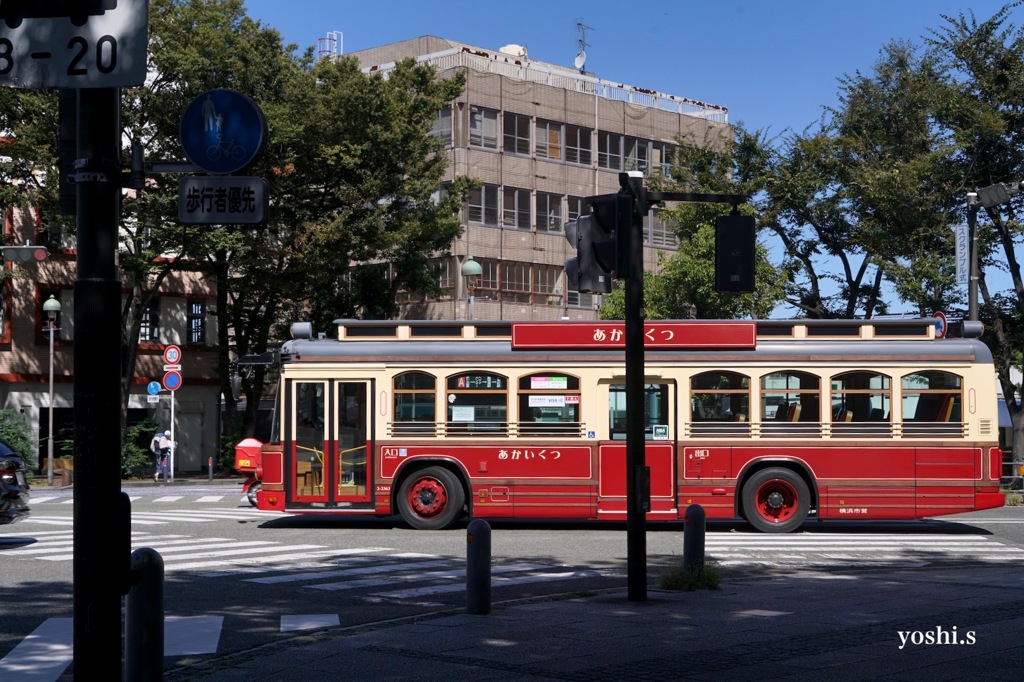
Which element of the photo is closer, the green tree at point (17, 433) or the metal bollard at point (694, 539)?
the metal bollard at point (694, 539)

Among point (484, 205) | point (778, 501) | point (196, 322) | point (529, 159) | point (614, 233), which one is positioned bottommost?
point (778, 501)

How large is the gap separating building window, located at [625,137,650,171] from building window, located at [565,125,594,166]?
2346 mm

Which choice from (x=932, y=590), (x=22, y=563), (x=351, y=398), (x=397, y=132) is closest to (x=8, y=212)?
(x=397, y=132)

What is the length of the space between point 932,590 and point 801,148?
32300mm

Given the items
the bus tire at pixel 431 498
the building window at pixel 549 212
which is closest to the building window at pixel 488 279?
the building window at pixel 549 212

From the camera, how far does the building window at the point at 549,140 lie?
61031 mm

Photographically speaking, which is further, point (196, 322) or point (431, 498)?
point (196, 322)

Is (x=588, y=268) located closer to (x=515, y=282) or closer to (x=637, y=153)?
(x=515, y=282)

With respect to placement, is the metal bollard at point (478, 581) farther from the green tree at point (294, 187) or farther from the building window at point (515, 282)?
the building window at point (515, 282)

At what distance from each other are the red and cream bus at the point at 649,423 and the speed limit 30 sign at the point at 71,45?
15.7 m

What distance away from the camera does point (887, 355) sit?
21719 millimetres

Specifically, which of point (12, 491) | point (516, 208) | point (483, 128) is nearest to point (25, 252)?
point (12, 491)

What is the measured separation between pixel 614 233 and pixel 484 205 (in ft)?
151

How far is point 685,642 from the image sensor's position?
10.4 m
